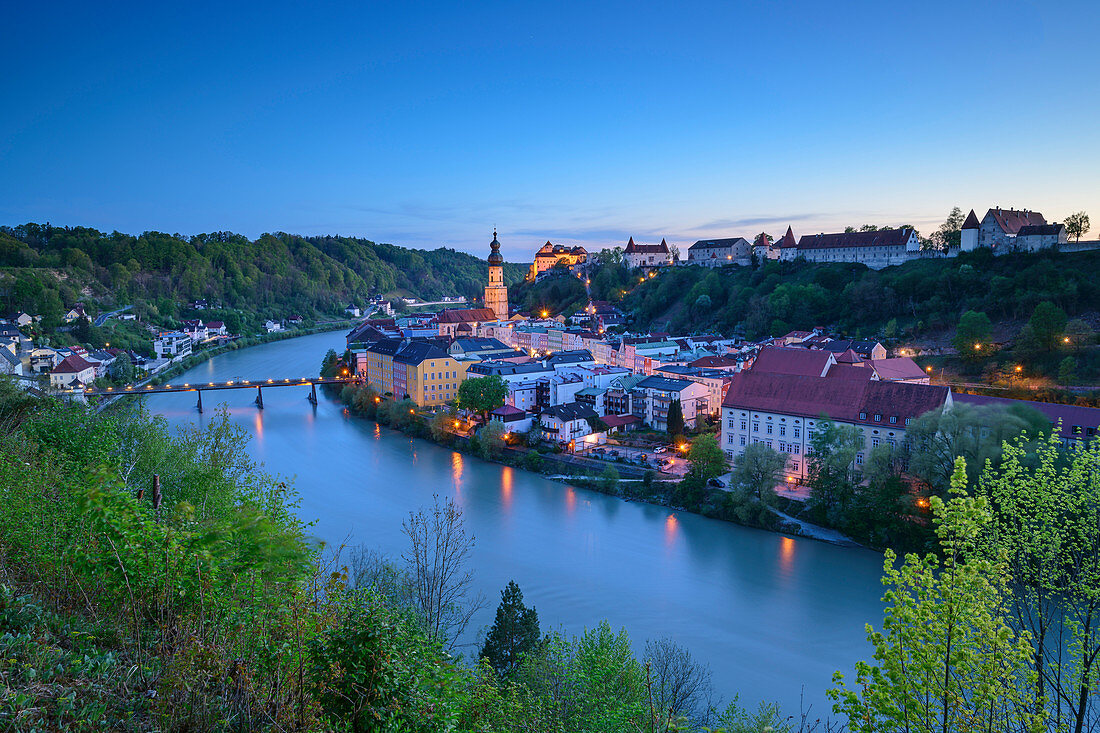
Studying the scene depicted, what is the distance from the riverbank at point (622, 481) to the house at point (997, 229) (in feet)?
47.5

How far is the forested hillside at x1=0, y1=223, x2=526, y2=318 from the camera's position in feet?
70.5

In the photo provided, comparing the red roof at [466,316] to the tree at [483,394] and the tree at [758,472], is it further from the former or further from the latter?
the tree at [758,472]

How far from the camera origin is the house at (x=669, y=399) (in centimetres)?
1077

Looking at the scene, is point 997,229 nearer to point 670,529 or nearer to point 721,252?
point 721,252

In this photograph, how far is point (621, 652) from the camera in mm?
3568

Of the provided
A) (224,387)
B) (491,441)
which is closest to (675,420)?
(491,441)

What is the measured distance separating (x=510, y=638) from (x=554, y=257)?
3169cm

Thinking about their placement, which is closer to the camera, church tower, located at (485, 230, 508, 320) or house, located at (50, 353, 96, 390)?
house, located at (50, 353, 96, 390)

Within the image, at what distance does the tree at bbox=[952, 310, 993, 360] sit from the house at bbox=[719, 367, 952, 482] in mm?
5017

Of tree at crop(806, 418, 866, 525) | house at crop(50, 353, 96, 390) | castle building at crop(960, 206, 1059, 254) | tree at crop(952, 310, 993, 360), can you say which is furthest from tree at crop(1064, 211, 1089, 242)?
house at crop(50, 353, 96, 390)

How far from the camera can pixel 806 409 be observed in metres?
8.58

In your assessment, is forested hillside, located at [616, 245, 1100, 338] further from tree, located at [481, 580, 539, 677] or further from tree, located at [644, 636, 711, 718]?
tree, located at [481, 580, 539, 677]

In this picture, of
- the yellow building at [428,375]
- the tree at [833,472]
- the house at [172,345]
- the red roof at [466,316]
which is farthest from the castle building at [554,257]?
the tree at [833,472]

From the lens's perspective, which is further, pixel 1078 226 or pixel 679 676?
pixel 1078 226
